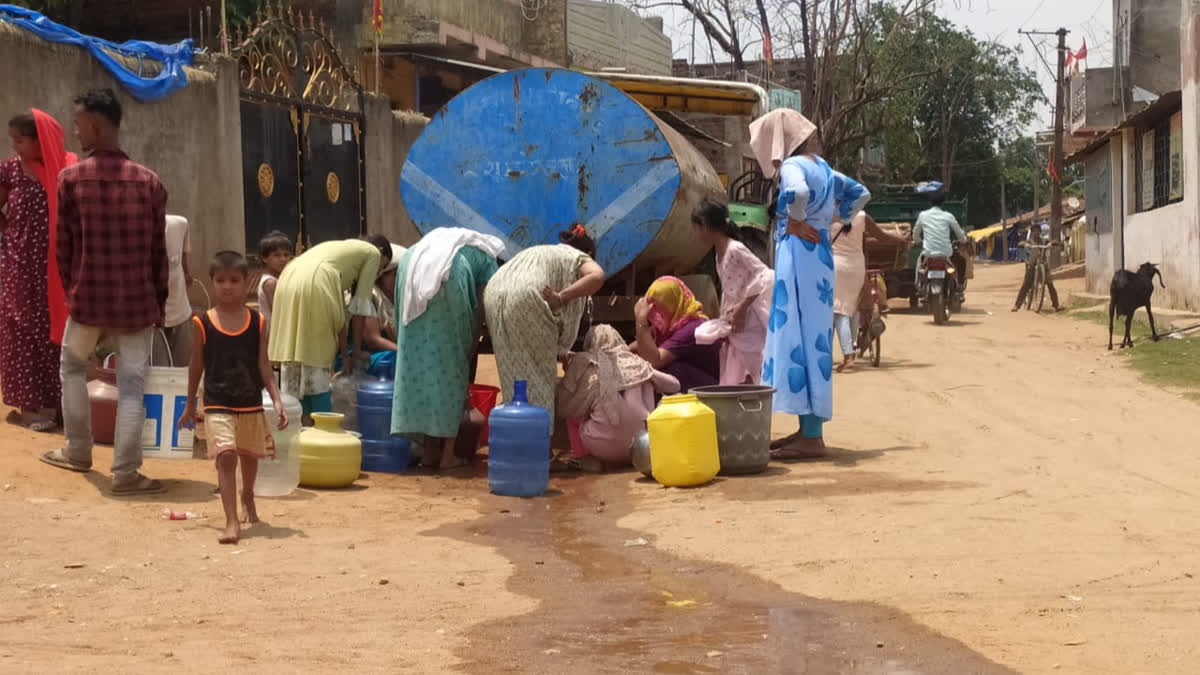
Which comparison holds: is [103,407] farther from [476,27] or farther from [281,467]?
[476,27]

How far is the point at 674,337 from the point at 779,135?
4.32ft

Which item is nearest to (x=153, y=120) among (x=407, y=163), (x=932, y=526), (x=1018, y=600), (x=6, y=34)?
(x=6, y=34)

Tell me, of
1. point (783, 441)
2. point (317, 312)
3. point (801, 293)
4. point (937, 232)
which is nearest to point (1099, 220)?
point (937, 232)

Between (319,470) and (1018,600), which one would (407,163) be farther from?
(1018,600)

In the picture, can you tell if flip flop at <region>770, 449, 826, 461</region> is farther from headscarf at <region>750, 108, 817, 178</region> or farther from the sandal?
the sandal

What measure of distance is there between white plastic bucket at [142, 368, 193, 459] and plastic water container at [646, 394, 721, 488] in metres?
2.48

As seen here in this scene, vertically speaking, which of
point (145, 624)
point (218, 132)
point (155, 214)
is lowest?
point (145, 624)

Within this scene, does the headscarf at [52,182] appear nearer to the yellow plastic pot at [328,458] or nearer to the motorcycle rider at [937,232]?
the yellow plastic pot at [328,458]

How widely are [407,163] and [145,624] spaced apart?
5441mm

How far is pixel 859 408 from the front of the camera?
10.6 m

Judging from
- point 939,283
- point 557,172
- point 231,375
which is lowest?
point 231,375

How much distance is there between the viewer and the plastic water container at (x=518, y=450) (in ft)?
24.5

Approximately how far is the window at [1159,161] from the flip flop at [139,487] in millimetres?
16746

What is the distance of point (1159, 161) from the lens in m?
22.1
